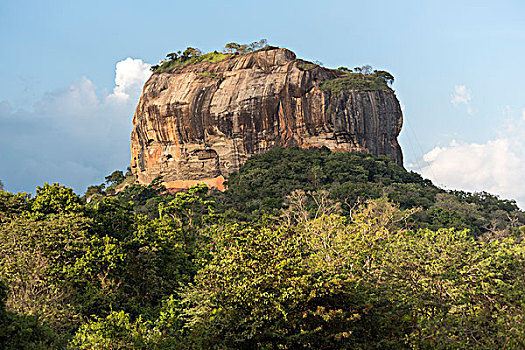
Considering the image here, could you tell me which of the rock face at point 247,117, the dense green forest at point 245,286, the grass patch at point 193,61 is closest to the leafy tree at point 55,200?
the dense green forest at point 245,286

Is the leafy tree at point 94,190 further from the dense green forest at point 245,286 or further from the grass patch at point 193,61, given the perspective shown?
the dense green forest at point 245,286

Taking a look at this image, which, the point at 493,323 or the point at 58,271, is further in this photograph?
the point at 58,271

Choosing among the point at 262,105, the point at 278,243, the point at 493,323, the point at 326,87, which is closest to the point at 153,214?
the point at 262,105

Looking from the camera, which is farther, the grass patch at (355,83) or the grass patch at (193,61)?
the grass patch at (193,61)

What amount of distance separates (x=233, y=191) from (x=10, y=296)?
40.1 m

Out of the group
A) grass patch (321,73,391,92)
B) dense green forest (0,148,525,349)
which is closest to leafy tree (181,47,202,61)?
grass patch (321,73,391,92)

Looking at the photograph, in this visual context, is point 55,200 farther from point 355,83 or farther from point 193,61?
point 193,61

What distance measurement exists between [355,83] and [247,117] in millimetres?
14275

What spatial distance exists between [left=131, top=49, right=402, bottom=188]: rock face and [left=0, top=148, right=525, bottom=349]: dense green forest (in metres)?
38.2

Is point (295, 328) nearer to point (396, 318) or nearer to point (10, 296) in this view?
point (396, 318)

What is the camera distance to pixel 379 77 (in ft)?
231

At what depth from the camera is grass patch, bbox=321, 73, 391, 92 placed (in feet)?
211

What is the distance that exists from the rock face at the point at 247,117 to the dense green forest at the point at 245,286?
38.2 meters

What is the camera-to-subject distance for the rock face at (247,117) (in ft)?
205
